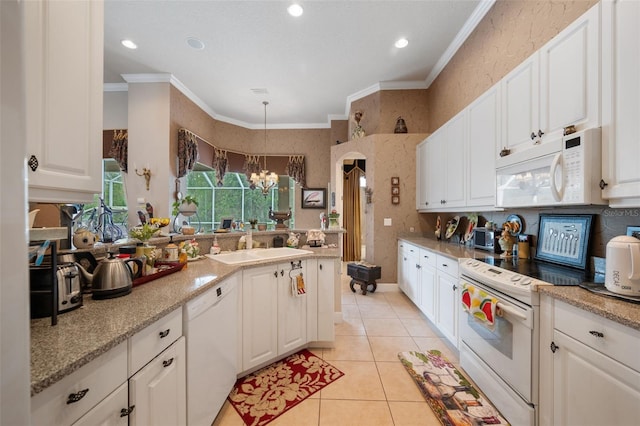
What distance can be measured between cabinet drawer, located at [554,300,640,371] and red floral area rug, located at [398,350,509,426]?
85 centimetres

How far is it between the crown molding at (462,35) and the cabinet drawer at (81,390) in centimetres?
406

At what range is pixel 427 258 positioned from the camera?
2869 mm

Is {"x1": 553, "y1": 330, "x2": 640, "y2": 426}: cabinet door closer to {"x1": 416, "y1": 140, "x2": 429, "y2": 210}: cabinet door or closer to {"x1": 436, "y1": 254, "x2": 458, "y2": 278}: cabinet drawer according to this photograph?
{"x1": 436, "y1": 254, "x2": 458, "y2": 278}: cabinet drawer

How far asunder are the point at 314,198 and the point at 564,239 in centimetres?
446

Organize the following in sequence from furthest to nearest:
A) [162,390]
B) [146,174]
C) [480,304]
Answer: [146,174] → [480,304] → [162,390]

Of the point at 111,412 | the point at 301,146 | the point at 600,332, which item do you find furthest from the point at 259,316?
the point at 301,146

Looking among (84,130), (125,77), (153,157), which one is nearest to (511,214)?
(84,130)

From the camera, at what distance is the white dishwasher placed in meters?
1.27

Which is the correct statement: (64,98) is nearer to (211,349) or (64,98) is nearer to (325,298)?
(211,349)

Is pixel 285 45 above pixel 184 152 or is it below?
above

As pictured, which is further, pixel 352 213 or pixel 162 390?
pixel 352 213

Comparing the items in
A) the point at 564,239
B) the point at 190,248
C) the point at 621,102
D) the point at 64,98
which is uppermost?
the point at 621,102


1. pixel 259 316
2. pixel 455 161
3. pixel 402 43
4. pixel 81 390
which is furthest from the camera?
pixel 402 43

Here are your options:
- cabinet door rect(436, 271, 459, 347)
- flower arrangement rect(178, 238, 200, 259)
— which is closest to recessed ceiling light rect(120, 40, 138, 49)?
flower arrangement rect(178, 238, 200, 259)
